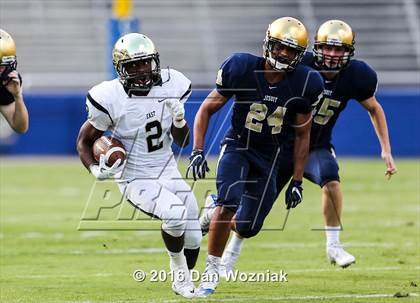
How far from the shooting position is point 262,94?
616cm

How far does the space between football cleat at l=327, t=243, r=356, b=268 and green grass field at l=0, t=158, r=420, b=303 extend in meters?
0.07

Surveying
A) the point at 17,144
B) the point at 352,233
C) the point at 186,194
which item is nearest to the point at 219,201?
the point at 186,194

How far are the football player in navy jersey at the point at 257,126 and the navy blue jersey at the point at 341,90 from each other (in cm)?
68

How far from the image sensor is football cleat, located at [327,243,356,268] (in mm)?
6793

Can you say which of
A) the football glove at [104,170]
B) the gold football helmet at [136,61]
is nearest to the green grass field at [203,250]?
the football glove at [104,170]

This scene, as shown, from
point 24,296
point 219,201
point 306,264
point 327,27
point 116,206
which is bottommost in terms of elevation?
point 116,206

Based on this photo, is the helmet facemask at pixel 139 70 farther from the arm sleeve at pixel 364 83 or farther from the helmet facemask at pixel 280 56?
the arm sleeve at pixel 364 83

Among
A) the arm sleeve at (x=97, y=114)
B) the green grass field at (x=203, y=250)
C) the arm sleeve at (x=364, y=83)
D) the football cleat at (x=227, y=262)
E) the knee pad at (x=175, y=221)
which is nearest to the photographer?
the knee pad at (x=175, y=221)

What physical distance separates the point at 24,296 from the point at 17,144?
10456mm

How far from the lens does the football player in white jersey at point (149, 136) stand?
577cm

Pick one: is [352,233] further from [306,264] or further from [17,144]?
[17,144]

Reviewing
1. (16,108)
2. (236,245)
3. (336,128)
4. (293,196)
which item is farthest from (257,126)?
(336,128)

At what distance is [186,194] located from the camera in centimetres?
596

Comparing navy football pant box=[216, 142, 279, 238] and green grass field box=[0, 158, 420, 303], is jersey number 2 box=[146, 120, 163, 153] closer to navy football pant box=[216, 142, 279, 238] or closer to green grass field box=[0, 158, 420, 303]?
navy football pant box=[216, 142, 279, 238]
